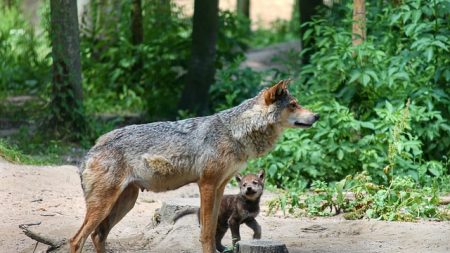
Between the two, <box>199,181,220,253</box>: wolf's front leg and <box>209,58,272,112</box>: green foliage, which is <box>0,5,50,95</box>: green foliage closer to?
<box>209,58,272,112</box>: green foliage

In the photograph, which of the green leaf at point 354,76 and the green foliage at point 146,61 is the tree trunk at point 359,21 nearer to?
the green leaf at point 354,76

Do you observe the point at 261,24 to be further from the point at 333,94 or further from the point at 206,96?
the point at 333,94

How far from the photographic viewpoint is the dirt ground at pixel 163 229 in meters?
9.06

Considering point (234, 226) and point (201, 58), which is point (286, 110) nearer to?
point (234, 226)

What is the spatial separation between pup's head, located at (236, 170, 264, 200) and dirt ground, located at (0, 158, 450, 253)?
0.64 metres

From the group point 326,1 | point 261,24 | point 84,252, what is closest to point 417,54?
point 84,252

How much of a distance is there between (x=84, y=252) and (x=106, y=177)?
4.17 feet

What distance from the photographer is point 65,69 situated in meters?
14.5

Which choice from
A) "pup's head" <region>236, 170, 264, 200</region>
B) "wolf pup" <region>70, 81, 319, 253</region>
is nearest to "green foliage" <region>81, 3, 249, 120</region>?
"pup's head" <region>236, 170, 264, 200</region>

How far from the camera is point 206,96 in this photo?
16859 millimetres

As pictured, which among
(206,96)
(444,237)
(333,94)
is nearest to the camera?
(444,237)

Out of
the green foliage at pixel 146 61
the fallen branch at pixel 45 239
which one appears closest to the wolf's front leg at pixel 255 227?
the fallen branch at pixel 45 239

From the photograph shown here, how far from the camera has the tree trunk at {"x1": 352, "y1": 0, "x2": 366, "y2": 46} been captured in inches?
496

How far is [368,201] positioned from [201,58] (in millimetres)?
7159
